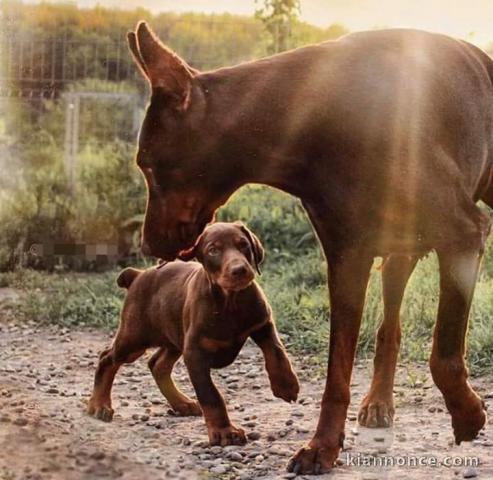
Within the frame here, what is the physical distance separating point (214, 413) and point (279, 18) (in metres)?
7.25

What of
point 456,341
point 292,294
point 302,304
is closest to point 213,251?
point 456,341

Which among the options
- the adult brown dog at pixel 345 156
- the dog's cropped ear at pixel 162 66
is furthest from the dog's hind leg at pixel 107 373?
the dog's cropped ear at pixel 162 66

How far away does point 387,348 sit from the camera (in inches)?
189

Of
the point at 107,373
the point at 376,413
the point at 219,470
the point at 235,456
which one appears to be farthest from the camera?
the point at 107,373

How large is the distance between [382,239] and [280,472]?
886 mm

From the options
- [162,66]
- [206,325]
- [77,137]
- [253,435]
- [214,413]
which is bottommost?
[253,435]

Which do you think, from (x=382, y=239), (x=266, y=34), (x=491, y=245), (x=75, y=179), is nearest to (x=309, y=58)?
(x=382, y=239)

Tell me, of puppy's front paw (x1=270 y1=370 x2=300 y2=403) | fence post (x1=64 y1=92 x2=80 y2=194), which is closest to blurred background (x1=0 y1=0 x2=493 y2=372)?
fence post (x1=64 y1=92 x2=80 y2=194)

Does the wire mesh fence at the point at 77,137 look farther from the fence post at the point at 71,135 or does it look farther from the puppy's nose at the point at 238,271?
the puppy's nose at the point at 238,271

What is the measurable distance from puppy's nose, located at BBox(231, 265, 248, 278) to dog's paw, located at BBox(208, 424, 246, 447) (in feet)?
1.89

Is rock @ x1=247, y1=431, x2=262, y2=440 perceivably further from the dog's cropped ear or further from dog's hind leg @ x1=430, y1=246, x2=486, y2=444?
the dog's cropped ear

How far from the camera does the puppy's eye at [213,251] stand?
4.55 meters

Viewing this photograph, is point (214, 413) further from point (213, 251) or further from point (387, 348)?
point (387, 348)

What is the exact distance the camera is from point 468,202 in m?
3.86
